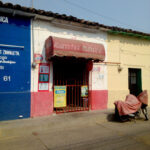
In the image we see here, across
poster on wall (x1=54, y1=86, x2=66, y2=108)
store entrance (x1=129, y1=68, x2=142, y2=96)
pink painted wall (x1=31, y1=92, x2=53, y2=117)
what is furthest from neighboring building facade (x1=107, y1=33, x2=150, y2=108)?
pink painted wall (x1=31, y1=92, x2=53, y2=117)

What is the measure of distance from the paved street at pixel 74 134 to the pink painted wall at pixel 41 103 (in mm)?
371

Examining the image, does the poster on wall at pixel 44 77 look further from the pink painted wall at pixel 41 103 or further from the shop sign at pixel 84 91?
the shop sign at pixel 84 91

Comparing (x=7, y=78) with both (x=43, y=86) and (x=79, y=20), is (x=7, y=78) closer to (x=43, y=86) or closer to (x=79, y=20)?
(x=43, y=86)

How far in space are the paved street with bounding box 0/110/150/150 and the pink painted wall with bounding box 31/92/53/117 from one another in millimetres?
371

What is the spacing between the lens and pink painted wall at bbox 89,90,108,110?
8.19m

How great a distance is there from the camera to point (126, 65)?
952 centimetres

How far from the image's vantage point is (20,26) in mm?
6551

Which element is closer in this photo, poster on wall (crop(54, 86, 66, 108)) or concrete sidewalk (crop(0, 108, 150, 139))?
concrete sidewalk (crop(0, 108, 150, 139))

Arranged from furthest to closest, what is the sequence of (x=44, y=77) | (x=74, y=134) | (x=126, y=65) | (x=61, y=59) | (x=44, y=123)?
(x=126, y=65) → (x=61, y=59) → (x=44, y=77) → (x=44, y=123) → (x=74, y=134)

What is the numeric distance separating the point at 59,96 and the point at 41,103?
0.90 metres

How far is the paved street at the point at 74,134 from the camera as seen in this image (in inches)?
163

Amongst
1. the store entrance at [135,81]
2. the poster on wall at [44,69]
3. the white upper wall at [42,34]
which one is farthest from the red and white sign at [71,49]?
the store entrance at [135,81]

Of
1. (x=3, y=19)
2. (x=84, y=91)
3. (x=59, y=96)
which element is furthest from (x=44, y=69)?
(x=3, y=19)

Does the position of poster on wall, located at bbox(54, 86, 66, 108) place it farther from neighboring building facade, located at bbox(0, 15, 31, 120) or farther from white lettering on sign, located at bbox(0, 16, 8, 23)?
white lettering on sign, located at bbox(0, 16, 8, 23)
